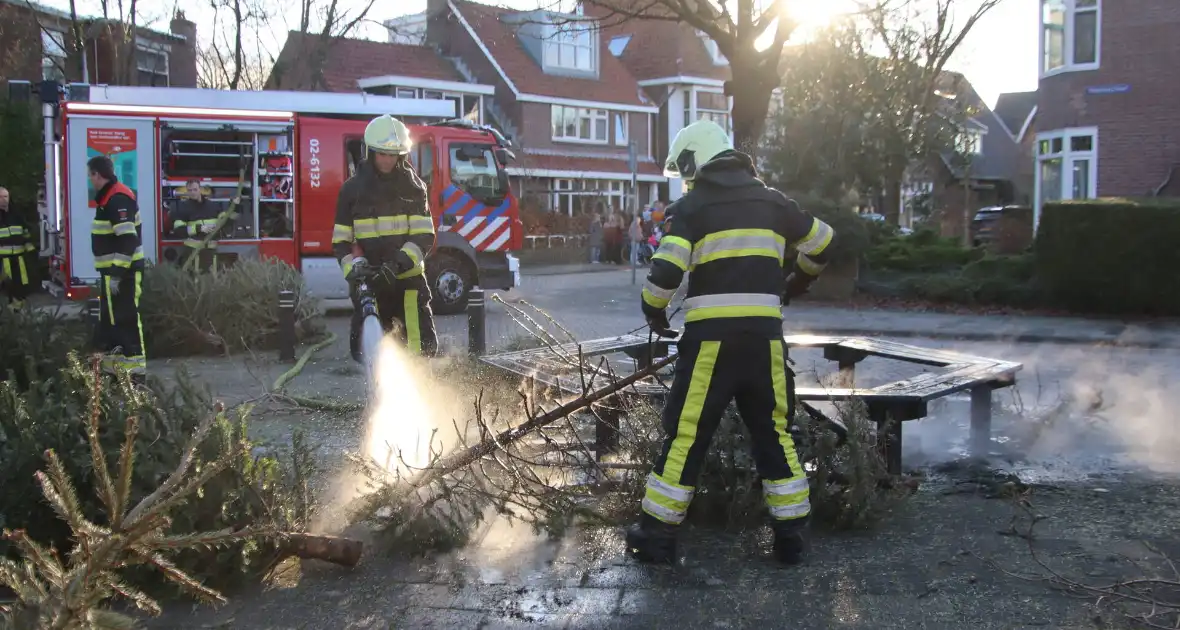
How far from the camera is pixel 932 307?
48.7 feet

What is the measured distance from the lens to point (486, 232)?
14609mm

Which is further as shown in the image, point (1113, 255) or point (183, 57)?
point (183, 57)

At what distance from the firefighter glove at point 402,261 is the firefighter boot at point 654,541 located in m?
2.82

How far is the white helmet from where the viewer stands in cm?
434

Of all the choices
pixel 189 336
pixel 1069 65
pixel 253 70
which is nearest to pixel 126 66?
pixel 253 70

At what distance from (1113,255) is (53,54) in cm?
2145

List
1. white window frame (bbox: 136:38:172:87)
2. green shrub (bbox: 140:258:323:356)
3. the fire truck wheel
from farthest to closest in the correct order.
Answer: white window frame (bbox: 136:38:172:87) < the fire truck wheel < green shrub (bbox: 140:258:323:356)

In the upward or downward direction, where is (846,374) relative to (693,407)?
downward

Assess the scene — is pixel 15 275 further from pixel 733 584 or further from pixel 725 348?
pixel 733 584

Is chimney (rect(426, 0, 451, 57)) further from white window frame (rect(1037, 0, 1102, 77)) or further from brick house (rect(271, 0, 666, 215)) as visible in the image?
white window frame (rect(1037, 0, 1102, 77))

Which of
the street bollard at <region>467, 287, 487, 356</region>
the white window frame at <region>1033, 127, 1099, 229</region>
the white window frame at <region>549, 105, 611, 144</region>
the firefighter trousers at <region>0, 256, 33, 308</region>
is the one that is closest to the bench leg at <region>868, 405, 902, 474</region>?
the street bollard at <region>467, 287, 487, 356</region>

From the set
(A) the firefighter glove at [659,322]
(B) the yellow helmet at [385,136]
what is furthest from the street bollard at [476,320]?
(A) the firefighter glove at [659,322]

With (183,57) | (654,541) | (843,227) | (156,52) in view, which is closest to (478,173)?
(843,227)

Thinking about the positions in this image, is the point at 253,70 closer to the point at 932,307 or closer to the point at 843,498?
the point at 932,307
